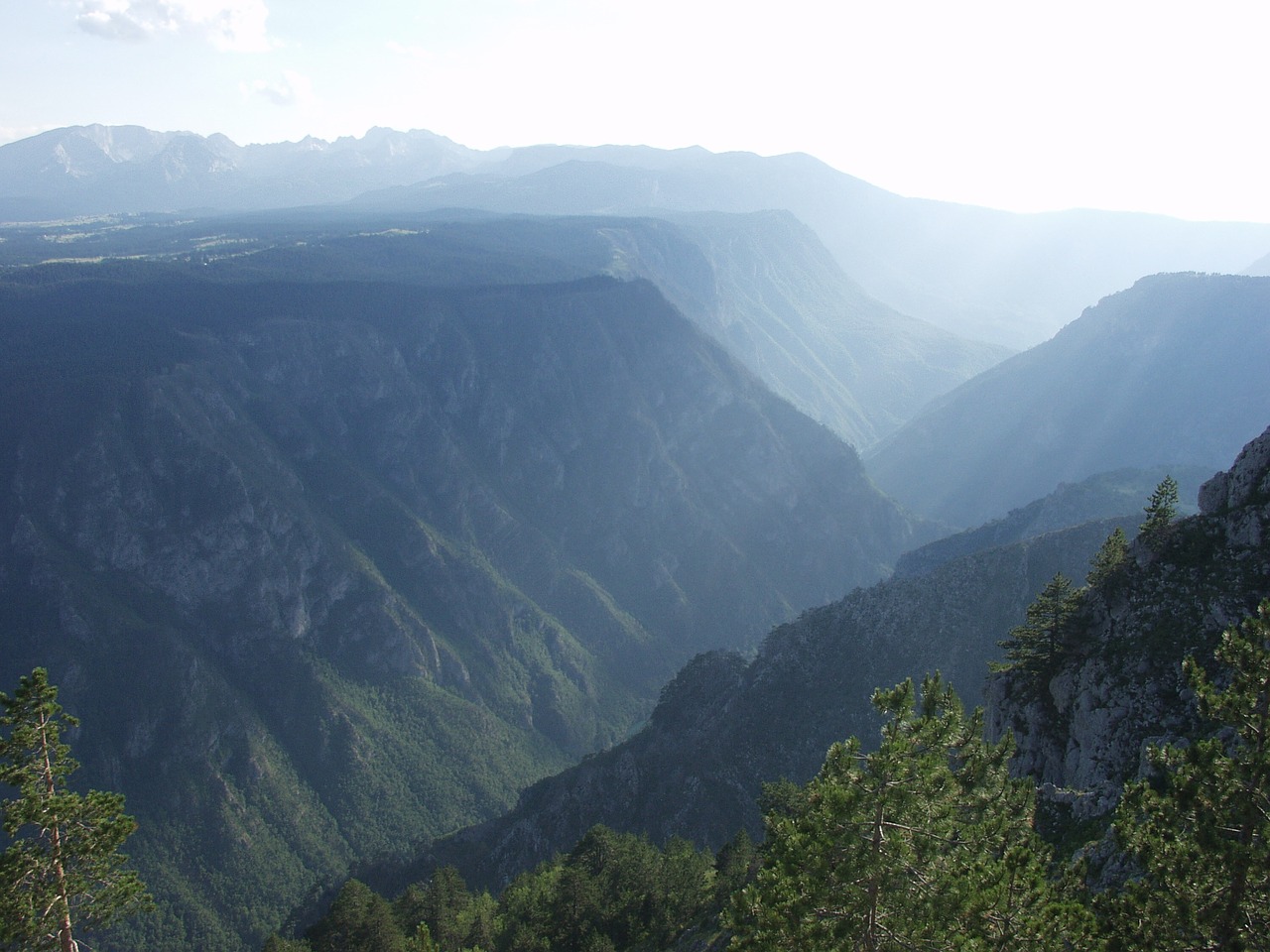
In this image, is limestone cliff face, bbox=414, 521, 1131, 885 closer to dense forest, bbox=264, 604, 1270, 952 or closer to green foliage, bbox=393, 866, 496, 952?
green foliage, bbox=393, 866, 496, 952

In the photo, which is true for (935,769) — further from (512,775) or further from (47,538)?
(47,538)

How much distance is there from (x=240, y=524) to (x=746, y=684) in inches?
5653

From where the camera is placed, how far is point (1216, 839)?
18.5 metres

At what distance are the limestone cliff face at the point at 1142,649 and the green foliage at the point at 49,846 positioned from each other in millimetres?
45311

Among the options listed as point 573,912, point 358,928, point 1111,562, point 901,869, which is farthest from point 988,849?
point 358,928

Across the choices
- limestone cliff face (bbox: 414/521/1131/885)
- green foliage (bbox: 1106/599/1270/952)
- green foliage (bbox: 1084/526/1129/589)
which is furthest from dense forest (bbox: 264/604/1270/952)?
limestone cliff face (bbox: 414/521/1131/885)

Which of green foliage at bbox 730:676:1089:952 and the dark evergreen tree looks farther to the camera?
the dark evergreen tree

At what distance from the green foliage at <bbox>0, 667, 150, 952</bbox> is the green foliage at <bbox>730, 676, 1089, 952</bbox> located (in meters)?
21.8

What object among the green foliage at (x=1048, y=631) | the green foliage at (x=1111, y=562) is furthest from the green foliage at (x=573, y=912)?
the green foliage at (x=1111, y=562)

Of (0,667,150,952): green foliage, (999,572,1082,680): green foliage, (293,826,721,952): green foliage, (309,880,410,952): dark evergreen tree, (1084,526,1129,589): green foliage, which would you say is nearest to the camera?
(0,667,150,952): green foliage

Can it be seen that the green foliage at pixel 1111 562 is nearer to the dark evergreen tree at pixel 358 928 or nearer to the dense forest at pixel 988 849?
the dense forest at pixel 988 849

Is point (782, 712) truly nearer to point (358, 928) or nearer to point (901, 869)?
point (358, 928)

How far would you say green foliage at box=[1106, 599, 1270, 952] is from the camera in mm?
18062

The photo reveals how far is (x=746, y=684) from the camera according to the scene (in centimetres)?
11925
